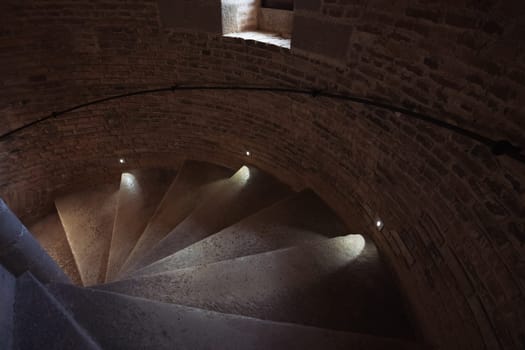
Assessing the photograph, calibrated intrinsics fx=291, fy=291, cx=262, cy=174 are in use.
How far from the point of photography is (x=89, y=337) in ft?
4.75

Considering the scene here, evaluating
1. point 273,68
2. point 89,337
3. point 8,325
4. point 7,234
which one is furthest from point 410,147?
point 7,234

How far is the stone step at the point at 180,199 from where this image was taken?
13.1 feet

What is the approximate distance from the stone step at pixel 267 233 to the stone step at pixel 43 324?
1464 mm

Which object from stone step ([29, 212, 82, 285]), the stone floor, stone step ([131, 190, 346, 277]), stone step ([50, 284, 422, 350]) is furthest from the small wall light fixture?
stone step ([29, 212, 82, 285])

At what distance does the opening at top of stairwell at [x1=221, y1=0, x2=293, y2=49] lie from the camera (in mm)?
3090

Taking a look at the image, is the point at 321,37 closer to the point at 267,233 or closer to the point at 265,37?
the point at 265,37

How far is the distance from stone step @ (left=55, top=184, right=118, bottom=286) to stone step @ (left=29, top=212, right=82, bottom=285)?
0.17m

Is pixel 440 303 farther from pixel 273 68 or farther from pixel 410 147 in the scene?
pixel 273 68

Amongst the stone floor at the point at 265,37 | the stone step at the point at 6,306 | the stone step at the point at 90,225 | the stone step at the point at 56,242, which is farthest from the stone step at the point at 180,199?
the stone floor at the point at 265,37

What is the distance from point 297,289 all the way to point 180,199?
2.58 metres

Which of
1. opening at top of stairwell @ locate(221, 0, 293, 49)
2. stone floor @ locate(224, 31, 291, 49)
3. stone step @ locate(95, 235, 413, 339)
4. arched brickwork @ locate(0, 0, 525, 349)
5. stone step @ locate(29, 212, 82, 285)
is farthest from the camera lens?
stone step @ locate(29, 212, 82, 285)

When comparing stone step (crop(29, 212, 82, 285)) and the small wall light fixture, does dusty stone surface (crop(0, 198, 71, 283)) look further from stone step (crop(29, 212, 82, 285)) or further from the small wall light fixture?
the small wall light fixture

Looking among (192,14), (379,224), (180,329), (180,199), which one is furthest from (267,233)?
(192,14)

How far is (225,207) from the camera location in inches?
159
